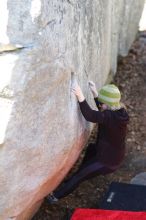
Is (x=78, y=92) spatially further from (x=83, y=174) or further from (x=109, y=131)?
(x=83, y=174)

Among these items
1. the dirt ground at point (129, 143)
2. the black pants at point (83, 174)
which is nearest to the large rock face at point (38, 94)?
the black pants at point (83, 174)

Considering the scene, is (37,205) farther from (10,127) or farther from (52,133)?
(10,127)

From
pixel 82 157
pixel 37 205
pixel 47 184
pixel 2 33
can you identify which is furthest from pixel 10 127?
pixel 82 157

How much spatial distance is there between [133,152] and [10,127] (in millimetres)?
2037

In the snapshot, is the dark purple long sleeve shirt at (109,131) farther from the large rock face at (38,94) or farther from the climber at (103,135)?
the large rock face at (38,94)

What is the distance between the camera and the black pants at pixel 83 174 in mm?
3801

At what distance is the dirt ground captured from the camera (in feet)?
13.1


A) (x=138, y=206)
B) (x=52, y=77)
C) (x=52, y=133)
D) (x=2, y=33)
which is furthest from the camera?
(x=138, y=206)

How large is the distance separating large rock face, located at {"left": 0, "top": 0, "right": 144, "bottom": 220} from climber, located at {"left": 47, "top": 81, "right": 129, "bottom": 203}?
0.10m

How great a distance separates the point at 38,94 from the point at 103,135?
98cm

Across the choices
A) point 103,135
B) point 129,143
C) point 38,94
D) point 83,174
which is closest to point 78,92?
point 38,94

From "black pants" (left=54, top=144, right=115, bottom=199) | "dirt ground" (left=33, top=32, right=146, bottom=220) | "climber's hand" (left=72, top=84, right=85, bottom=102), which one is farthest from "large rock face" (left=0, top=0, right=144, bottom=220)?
"dirt ground" (left=33, top=32, right=146, bottom=220)

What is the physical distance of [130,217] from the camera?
3.46 metres

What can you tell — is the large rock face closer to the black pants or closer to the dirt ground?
the black pants
